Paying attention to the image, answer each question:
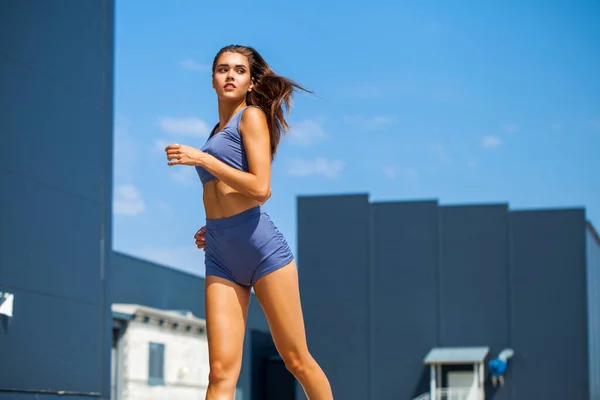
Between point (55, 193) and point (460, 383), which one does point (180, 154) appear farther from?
point (460, 383)

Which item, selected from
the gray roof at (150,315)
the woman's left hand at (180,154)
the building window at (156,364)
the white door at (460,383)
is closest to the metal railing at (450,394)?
the white door at (460,383)

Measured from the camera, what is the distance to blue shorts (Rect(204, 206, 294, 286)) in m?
3.88

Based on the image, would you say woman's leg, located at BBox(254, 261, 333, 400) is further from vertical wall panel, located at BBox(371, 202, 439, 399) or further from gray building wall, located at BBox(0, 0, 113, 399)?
vertical wall panel, located at BBox(371, 202, 439, 399)

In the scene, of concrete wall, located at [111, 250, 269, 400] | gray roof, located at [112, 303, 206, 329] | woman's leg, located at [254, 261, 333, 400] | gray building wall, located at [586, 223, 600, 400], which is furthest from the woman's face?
gray building wall, located at [586, 223, 600, 400]

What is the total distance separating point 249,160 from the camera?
3846 millimetres

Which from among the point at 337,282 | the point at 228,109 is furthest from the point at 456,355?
the point at 228,109

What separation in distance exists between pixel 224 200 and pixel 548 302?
29.5 m

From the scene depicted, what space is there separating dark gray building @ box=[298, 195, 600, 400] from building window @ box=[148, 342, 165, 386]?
900 cm

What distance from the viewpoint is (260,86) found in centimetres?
412

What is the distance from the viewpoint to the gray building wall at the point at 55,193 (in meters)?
10.6

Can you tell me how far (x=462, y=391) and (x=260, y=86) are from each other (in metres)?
28.3

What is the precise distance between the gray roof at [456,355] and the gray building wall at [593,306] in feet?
11.7

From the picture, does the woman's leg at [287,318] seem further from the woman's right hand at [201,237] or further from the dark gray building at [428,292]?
the dark gray building at [428,292]

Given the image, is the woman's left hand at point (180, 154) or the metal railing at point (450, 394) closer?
the woman's left hand at point (180, 154)
